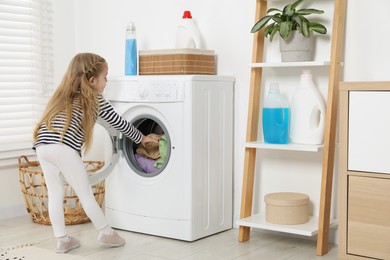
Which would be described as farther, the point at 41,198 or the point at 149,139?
the point at 41,198

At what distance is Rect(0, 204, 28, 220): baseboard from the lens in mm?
3695

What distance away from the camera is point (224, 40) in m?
3.36

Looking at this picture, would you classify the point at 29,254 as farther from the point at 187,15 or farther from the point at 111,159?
the point at 187,15

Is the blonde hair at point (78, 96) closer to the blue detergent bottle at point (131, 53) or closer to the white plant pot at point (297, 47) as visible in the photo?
the blue detergent bottle at point (131, 53)

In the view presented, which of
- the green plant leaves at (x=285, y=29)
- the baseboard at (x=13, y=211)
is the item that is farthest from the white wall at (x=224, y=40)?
the green plant leaves at (x=285, y=29)

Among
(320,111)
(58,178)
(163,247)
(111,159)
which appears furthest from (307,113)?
(58,178)

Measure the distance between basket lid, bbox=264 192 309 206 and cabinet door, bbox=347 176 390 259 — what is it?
0.38 meters

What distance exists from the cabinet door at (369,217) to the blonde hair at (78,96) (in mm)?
1235

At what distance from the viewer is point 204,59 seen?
327 centimetres

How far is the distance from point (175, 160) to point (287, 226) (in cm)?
63

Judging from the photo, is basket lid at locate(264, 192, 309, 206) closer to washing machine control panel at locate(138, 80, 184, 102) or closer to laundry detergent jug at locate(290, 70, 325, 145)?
laundry detergent jug at locate(290, 70, 325, 145)

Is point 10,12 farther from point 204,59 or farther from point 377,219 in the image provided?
point 377,219

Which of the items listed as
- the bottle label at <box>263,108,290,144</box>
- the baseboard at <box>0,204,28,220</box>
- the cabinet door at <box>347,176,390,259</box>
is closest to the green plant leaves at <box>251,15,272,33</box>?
the bottle label at <box>263,108,290,144</box>

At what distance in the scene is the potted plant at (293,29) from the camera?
288 cm
